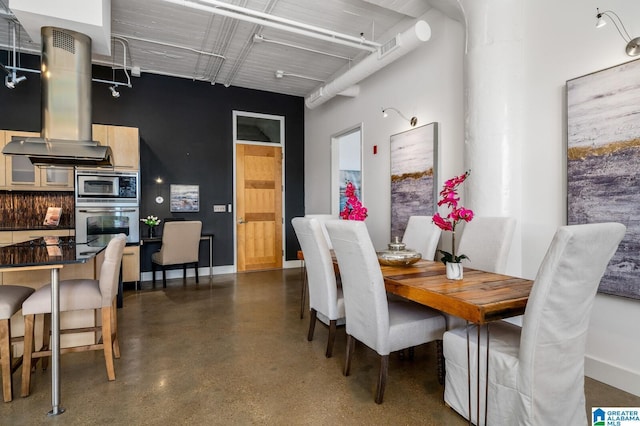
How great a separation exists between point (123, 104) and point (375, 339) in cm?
550

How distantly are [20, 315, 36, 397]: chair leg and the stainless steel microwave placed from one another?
9.47 feet

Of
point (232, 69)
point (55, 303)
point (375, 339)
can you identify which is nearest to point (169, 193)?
point (232, 69)

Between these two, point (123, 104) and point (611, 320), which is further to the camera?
point (123, 104)

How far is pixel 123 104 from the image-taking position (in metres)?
5.54

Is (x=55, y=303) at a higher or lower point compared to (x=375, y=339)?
higher

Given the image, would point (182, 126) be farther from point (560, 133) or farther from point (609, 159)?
point (609, 159)

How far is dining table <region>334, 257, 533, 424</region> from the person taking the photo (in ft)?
5.35

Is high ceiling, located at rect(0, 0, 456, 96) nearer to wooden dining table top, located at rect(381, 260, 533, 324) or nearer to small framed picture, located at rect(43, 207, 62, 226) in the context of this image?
small framed picture, located at rect(43, 207, 62, 226)

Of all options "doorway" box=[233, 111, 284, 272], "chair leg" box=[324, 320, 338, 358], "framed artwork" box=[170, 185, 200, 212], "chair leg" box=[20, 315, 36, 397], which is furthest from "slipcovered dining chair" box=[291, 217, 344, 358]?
"doorway" box=[233, 111, 284, 272]

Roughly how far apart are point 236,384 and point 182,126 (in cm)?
483

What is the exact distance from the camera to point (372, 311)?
6.92 ft

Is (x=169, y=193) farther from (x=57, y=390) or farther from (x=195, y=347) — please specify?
(x=57, y=390)

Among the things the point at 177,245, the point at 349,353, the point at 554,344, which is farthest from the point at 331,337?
the point at 177,245

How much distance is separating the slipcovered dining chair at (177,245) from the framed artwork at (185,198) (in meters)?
0.76
